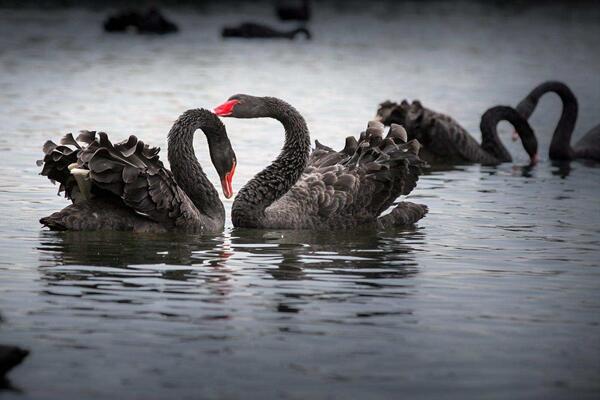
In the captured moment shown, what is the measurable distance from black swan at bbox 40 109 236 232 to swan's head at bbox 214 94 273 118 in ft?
0.33

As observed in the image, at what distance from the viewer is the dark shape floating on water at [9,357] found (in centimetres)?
556

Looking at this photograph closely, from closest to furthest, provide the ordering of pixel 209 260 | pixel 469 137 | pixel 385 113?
pixel 209 260
pixel 385 113
pixel 469 137

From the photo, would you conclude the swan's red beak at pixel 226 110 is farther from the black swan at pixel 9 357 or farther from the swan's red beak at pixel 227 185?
the black swan at pixel 9 357

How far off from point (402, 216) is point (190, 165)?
1664 millimetres

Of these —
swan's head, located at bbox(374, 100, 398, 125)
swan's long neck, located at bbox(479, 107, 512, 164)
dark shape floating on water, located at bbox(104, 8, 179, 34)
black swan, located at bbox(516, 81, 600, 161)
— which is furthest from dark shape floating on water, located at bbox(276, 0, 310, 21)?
swan's head, located at bbox(374, 100, 398, 125)

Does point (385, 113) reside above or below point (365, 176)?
above

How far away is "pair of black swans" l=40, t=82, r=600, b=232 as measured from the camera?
354 inches

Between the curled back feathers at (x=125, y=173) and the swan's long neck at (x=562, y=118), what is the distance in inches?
281

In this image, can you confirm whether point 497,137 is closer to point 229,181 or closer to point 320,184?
point 320,184

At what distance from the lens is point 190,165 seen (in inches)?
380

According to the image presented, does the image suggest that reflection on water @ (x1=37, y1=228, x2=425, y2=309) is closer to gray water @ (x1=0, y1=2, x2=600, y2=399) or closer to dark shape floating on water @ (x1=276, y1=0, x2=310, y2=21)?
gray water @ (x1=0, y1=2, x2=600, y2=399)

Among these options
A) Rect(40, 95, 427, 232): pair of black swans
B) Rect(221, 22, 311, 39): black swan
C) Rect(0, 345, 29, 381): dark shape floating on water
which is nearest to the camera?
Rect(0, 345, 29, 381): dark shape floating on water

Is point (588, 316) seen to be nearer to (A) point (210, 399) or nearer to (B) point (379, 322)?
(B) point (379, 322)

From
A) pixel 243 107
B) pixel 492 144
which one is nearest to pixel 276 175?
pixel 243 107
